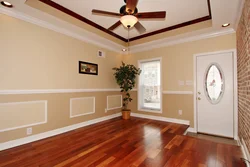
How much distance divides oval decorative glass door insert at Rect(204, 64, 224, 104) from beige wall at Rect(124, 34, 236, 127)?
1.29ft

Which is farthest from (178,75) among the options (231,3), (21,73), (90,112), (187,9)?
(21,73)

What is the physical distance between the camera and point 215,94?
3254 mm

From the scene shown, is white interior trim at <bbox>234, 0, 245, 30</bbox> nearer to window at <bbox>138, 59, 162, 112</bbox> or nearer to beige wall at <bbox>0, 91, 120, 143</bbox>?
window at <bbox>138, 59, 162, 112</bbox>

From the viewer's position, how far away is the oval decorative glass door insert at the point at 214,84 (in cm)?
318

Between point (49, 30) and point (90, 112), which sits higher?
point (49, 30)

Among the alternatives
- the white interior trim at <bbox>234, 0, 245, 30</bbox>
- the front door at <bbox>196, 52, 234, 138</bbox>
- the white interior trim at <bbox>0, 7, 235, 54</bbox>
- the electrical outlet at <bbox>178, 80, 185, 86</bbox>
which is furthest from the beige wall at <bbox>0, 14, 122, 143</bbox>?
the white interior trim at <bbox>234, 0, 245, 30</bbox>

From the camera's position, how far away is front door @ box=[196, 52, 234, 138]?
305 centimetres

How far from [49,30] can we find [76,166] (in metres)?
2.75

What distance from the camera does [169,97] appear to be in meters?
3.95

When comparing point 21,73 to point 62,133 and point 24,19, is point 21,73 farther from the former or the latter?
point 62,133

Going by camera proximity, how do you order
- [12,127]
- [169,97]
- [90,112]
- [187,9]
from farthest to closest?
[169,97]
[90,112]
[187,9]
[12,127]

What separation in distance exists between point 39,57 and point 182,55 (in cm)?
361

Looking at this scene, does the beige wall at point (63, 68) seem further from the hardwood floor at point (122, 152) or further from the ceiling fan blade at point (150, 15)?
the ceiling fan blade at point (150, 15)

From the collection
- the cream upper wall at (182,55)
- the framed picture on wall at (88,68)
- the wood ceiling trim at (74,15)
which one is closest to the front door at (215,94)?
the cream upper wall at (182,55)
